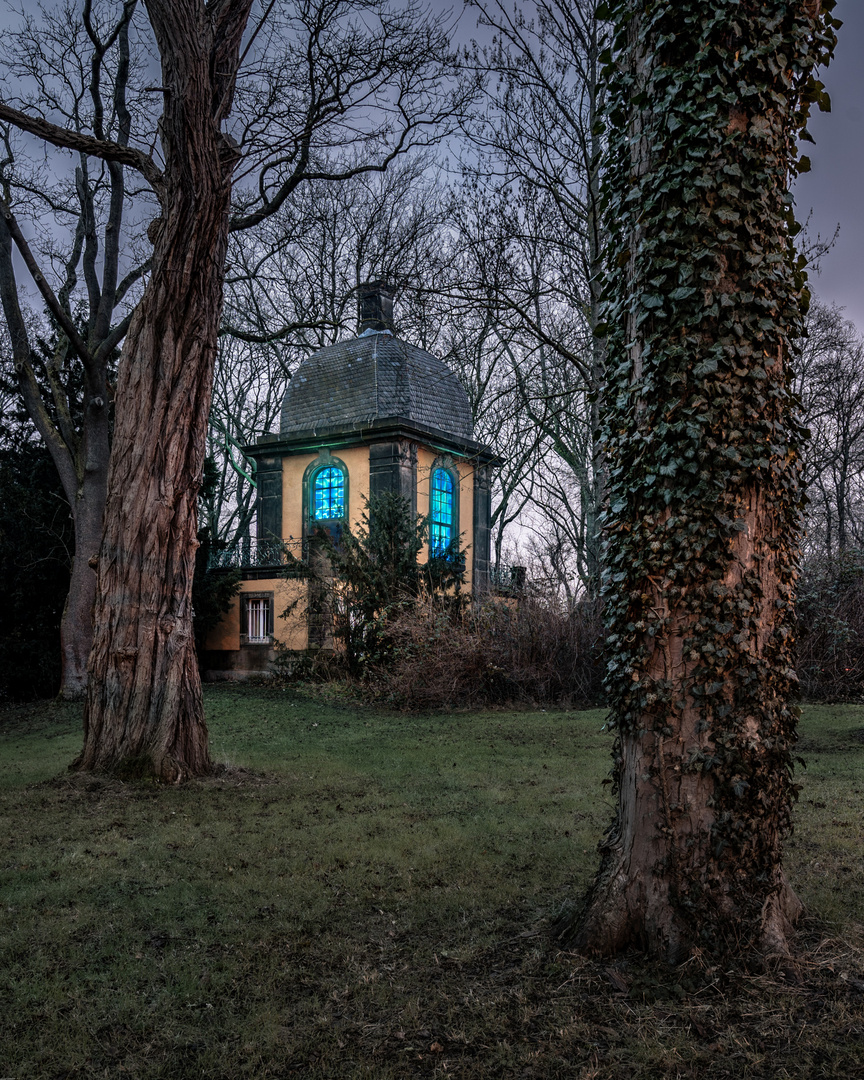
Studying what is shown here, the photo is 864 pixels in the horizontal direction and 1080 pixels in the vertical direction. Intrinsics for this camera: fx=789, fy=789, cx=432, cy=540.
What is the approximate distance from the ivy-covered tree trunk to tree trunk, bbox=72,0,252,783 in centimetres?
485

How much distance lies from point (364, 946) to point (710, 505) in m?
2.59

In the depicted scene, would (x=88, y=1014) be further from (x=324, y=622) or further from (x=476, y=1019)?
(x=324, y=622)

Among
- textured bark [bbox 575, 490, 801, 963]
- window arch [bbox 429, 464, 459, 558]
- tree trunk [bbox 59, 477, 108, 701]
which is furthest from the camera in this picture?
window arch [bbox 429, 464, 459, 558]

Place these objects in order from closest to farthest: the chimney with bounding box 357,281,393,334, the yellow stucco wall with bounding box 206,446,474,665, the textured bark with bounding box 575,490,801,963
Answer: the textured bark with bounding box 575,490,801,963 < the yellow stucco wall with bounding box 206,446,474,665 < the chimney with bounding box 357,281,393,334

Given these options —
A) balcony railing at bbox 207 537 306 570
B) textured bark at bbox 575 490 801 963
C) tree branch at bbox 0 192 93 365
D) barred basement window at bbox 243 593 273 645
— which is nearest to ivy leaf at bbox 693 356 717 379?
textured bark at bbox 575 490 801 963

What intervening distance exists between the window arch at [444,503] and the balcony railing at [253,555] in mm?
3878

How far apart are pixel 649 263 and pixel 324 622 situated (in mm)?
13717

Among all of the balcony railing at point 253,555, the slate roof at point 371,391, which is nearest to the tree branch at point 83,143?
the slate roof at point 371,391

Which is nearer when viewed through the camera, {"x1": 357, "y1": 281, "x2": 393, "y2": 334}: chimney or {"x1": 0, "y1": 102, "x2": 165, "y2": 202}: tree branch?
{"x1": 0, "y1": 102, "x2": 165, "y2": 202}: tree branch

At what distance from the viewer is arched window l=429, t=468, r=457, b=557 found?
72.0 feet

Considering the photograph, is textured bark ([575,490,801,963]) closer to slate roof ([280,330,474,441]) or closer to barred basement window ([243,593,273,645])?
barred basement window ([243,593,273,645])

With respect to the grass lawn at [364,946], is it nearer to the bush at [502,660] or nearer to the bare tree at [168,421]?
the bare tree at [168,421]

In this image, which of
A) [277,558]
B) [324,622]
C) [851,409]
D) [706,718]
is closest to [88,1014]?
[706,718]

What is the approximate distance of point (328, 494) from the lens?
2141 centimetres
